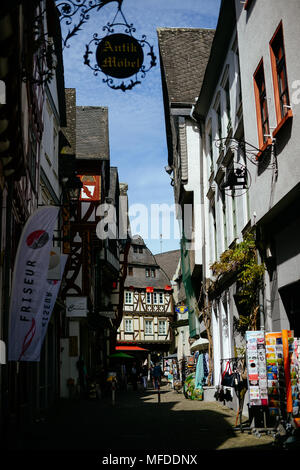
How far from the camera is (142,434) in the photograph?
34.7 feet

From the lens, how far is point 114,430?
1140 cm

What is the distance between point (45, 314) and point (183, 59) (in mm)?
17319

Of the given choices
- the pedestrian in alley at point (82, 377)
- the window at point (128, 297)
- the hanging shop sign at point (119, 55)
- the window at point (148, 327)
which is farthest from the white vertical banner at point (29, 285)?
the window at point (148, 327)

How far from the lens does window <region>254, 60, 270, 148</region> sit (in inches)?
427

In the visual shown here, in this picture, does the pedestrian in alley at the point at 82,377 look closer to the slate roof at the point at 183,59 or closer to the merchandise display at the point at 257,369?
the slate roof at the point at 183,59

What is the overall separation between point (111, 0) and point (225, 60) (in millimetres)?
8903

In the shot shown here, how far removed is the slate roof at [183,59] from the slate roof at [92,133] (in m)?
6.14

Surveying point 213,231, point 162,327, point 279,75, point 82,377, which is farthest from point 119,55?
point 162,327

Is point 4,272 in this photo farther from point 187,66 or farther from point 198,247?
point 187,66

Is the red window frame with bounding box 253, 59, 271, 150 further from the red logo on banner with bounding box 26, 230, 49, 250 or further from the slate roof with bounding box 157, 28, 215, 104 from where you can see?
the slate roof with bounding box 157, 28, 215, 104

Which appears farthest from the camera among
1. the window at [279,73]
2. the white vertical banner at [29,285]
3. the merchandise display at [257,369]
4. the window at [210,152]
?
the window at [210,152]

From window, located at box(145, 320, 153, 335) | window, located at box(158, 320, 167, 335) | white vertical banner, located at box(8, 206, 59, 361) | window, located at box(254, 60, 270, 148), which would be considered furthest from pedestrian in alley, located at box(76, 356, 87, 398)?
window, located at box(158, 320, 167, 335)

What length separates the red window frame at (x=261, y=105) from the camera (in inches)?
426
